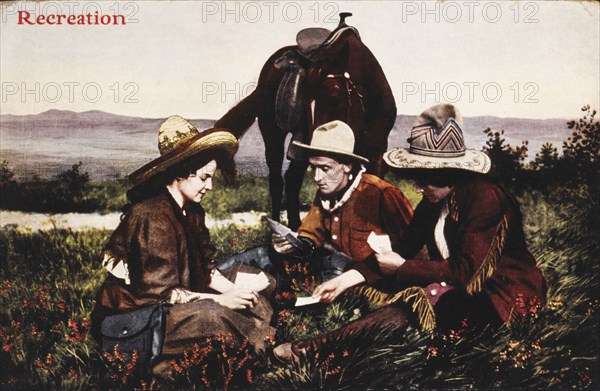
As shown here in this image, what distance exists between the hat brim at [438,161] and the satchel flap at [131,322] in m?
1.96

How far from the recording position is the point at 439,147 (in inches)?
224

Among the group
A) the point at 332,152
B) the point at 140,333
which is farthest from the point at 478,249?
the point at 140,333

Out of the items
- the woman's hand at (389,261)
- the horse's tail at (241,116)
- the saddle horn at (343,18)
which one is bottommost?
the woman's hand at (389,261)

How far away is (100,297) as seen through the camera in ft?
19.4

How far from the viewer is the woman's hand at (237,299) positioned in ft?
19.0

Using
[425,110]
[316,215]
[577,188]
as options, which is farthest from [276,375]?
[577,188]

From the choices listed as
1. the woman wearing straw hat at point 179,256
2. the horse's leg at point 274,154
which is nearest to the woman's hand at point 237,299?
the woman wearing straw hat at point 179,256

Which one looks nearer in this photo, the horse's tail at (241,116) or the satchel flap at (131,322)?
the satchel flap at (131,322)

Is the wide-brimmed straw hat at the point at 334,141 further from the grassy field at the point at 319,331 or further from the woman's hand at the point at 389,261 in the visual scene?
the woman's hand at the point at 389,261

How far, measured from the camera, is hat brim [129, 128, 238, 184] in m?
5.73

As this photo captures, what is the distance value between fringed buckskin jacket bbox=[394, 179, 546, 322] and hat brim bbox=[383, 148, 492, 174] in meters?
0.12

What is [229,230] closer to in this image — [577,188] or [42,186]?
[42,186]

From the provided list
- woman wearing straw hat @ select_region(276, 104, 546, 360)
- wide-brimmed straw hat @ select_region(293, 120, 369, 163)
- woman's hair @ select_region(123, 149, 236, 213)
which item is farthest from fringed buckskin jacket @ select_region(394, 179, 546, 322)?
woman's hair @ select_region(123, 149, 236, 213)

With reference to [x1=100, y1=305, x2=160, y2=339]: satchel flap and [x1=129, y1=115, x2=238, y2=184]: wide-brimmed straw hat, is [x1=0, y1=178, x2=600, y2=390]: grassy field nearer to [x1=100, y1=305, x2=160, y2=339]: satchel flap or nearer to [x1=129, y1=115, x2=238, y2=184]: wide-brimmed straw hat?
[x1=100, y1=305, x2=160, y2=339]: satchel flap
